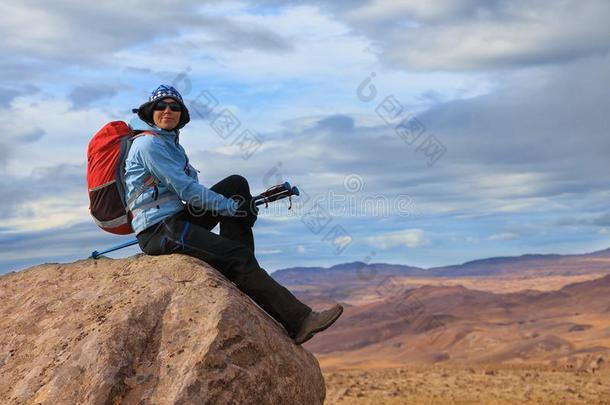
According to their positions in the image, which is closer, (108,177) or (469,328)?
(108,177)

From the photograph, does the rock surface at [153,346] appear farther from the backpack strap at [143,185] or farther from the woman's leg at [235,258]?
the backpack strap at [143,185]

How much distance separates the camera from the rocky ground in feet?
49.4

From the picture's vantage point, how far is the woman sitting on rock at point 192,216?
6195 millimetres

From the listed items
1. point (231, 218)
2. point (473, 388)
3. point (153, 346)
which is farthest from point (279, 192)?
point (473, 388)

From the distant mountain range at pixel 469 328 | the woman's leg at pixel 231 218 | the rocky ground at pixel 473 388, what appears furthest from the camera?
the distant mountain range at pixel 469 328

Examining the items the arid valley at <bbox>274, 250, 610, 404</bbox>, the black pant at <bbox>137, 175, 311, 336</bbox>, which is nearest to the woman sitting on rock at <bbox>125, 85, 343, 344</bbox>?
the black pant at <bbox>137, 175, 311, 336</bbox>

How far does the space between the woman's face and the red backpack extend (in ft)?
0.44

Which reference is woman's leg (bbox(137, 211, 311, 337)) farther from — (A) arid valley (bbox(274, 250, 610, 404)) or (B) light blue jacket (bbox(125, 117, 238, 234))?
(A) arid valley (bbox(274, 250, 610, 404))

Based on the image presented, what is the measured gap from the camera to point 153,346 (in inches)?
224

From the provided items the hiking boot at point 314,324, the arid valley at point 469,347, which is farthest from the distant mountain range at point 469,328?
the hiking boot at point 314,324

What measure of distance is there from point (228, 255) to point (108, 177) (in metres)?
1.15

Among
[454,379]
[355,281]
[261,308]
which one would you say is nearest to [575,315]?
[454,379]

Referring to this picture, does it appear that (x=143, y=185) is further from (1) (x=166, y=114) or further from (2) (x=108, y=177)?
(1) (x=166, y=114)

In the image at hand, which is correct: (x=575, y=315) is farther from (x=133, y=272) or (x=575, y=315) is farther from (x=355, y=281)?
(x=355, y=281)
